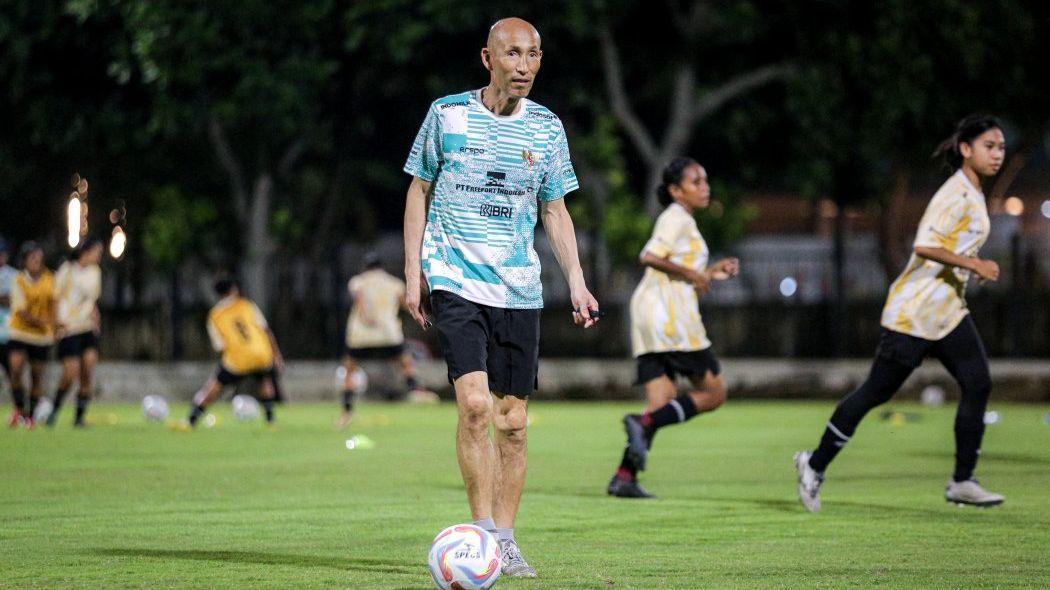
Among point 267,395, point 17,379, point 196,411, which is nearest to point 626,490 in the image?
point 196,411

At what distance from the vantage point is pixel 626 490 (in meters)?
11.9

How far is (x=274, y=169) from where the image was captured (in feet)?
106

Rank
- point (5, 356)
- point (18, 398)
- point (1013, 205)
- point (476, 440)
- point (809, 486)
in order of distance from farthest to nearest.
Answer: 1. point (1013, 205)
2. point (5, 356)
3. point (18, 398)
4. point (809, 486)
5. point (476, 440)

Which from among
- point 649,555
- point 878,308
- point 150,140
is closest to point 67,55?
point 150,140

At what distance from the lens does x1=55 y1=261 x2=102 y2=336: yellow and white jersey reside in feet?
68.4

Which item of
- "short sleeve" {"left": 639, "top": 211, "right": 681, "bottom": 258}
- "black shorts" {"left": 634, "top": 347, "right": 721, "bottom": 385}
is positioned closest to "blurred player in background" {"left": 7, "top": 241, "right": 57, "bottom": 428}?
"black shorts" {"left": 634, "top": 347, "right": 721, "bottom": 385}

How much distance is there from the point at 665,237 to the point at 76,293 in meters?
10.4

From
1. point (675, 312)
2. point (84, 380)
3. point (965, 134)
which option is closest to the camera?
point (965, 134)

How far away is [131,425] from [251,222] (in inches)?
361

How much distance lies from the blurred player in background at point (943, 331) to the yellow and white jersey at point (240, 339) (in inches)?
416

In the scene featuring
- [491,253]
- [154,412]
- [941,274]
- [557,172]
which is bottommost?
[154,412]

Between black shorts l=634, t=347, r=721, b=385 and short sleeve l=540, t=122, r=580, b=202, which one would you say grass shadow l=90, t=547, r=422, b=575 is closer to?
short sleeve l=540, t=122, r=580, b=202

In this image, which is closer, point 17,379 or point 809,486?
point 809,486

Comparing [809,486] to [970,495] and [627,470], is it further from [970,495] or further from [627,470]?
[627,470]
